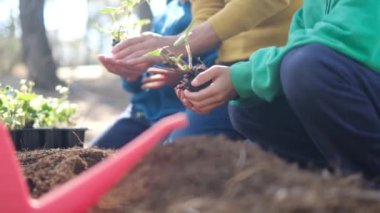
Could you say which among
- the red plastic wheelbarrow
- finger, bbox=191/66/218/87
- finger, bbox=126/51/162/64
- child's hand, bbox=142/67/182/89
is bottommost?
child's hand, bbox=142/67/182/89

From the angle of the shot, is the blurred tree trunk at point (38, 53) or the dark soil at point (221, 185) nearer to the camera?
the dark soil at point (221, 185)

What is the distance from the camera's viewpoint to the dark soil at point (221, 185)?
633 millimetres

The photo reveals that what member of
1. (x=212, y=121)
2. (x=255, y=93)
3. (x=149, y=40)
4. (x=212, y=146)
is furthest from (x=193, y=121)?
(x=212, y=146)

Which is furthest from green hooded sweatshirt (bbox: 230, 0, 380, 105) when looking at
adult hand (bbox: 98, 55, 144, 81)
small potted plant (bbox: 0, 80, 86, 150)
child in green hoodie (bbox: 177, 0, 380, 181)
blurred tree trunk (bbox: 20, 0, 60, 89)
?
blurred tree trunk (bbox: 20, 0, 60, 89)

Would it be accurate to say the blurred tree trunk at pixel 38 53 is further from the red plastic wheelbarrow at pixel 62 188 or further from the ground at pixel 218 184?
the red plastic wheelbarrow at pixel 62 188

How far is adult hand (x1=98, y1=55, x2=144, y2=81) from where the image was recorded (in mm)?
1928

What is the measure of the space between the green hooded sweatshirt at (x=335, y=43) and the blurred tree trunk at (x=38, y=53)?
257 inches

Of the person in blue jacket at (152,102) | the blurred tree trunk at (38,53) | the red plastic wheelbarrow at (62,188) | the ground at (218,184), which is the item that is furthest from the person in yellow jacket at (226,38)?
the blurred tree trunk at (38,53)

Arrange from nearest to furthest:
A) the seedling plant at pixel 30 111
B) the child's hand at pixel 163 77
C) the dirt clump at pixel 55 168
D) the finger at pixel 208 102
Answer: the dirt clump at pixel 55 168, the finger at pixel 208 102, the child's hand at pixel 163 77, the seedling plant at pixel 30 111

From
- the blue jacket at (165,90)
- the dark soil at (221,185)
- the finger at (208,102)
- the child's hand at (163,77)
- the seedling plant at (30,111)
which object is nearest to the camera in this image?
the dark soil at (221,185)

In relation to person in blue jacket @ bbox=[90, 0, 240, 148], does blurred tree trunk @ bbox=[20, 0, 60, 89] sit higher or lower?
lower

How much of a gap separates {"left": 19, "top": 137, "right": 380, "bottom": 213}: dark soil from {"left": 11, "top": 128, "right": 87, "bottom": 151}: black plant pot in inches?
43.4

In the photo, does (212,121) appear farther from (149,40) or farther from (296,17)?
(296,17)

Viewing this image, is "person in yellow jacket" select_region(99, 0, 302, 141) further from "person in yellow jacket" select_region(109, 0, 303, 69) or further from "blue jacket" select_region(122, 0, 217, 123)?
"blue jacket" select_region(122, 0, 217, 123)
